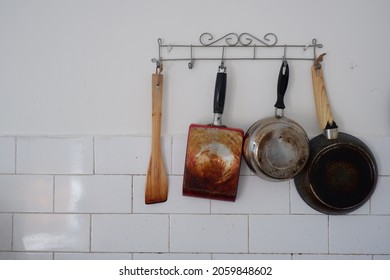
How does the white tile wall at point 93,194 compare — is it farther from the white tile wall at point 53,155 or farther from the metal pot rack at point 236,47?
the metal pot rack at point 236,47

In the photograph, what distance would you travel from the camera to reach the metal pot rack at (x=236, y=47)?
876 millimetres

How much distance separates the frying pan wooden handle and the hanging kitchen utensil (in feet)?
1.33

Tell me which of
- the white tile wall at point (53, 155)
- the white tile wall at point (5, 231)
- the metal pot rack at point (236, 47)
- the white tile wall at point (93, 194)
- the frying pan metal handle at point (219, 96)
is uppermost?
the metal pot rack at point (236, 47)

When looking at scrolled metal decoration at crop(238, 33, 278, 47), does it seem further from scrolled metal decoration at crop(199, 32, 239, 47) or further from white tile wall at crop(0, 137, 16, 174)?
white tile wall at crop(0, 137, 16, 174)

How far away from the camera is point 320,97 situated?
860mm

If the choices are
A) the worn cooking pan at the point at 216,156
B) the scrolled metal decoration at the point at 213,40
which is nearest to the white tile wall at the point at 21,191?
the worn cooking pan at the point at 216,156

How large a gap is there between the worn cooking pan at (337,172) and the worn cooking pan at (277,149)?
0.16 feet

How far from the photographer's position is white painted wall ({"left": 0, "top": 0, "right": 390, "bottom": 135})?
88 cm

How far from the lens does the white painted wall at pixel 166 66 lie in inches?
34.7

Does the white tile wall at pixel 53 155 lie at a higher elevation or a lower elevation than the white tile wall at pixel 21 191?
higher

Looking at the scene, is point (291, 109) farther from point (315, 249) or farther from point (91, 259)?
point (91, 259)

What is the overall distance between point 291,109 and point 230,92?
17cm

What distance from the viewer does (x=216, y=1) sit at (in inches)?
34.6
